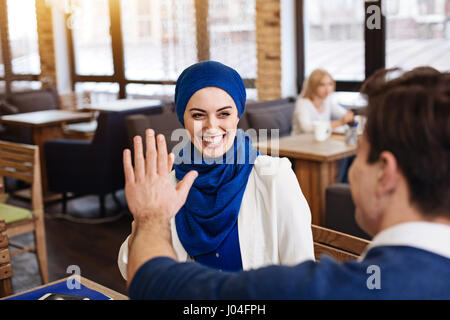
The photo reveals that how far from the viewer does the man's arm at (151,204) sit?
849mm

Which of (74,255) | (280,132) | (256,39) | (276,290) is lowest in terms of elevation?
(74,255)

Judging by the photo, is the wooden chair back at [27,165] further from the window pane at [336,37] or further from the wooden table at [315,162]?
the window pane at [336,37]

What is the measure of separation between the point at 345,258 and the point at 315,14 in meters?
4.79

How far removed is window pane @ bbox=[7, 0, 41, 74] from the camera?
8.36 m

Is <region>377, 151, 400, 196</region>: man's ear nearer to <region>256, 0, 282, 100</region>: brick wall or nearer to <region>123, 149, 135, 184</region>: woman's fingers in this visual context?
<region>123, 149, 135, 184</region>: woman's fingers

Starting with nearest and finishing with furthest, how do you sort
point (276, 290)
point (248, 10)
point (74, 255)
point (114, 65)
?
point (276, 290) < point (74, 255) < point (248, 10) < point (114, 65)

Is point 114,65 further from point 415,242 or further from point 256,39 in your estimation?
point 415,242

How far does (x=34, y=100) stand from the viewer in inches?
283

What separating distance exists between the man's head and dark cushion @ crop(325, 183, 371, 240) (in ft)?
8.22

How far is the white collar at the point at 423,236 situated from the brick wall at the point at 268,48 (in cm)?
532

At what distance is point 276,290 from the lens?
72 cm

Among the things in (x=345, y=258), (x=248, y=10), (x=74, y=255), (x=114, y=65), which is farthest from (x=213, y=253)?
(x=114, y=65)

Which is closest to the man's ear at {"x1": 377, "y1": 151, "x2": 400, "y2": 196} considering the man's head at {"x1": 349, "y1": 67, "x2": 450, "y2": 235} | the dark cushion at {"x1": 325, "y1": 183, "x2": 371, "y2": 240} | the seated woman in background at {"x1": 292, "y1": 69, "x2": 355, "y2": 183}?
the man's head at {"x1": 349, "y1": 67, "x2": 450, "y2": 235}

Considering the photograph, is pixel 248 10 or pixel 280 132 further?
pixel 248 10
